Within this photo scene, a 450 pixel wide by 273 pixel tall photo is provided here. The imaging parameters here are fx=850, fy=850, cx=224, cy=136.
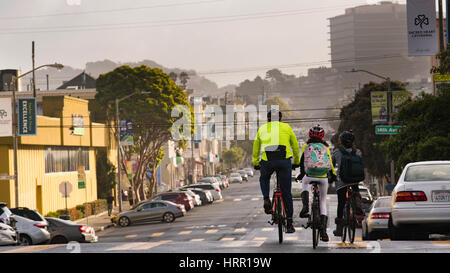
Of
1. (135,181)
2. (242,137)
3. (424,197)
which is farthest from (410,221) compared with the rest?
(242,137)

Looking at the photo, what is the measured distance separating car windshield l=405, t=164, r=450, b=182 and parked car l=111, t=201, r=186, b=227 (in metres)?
34.3

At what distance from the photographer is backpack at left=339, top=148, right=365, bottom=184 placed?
13578 millimetres

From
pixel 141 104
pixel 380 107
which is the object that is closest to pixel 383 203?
pixel 380 107

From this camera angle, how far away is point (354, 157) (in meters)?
13.7

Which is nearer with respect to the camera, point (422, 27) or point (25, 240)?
point (25, 240)

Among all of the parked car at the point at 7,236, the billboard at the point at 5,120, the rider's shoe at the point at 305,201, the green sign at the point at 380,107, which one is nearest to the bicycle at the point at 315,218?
the rider's shoe at the point at 305,201

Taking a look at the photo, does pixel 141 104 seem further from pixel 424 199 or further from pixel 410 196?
pixel 424 199

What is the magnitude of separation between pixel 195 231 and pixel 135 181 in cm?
3111

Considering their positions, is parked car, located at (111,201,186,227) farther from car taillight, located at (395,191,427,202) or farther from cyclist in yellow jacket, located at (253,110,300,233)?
cyclist in yellow jacket, located at (253,110,300,233)

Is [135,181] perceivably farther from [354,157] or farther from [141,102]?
[354,157]

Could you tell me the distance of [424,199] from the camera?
53.0ft

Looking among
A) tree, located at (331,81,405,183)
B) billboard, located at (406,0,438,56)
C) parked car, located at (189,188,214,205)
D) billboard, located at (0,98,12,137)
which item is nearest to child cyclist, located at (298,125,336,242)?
billboard, located at (406,0,438,56)

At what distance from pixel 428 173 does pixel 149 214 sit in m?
34.9

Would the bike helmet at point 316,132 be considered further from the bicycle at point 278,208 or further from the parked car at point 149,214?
the parked car at point 149,214
